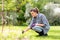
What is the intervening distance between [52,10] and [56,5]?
856mm

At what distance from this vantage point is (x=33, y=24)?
8.02 metres

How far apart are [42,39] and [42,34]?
553 millimetres

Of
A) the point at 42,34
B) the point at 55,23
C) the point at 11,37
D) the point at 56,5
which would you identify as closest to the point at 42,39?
the point at 42,34

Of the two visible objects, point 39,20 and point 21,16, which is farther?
point 21,16

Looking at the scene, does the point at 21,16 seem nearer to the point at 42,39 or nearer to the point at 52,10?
the point at 52,10

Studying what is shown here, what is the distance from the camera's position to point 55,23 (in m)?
14.4

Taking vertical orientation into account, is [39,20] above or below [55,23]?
above

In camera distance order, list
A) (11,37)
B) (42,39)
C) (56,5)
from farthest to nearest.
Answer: (56,5) → (42,39) → (11,37)

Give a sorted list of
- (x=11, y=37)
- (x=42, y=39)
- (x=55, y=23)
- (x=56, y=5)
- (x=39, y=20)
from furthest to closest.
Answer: (x=56, y=5) → (x=55, y=23) → (x=39, y=20) → (x=42, y=39) → (x=11, y=37)

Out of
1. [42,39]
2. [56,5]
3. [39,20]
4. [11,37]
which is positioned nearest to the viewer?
[11,37]

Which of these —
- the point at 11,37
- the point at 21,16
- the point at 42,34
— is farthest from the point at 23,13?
the point at 11,37

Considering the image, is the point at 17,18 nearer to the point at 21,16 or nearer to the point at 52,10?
the point at 21,16

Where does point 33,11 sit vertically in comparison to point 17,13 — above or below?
above

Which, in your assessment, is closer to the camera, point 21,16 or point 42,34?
point 42,34
